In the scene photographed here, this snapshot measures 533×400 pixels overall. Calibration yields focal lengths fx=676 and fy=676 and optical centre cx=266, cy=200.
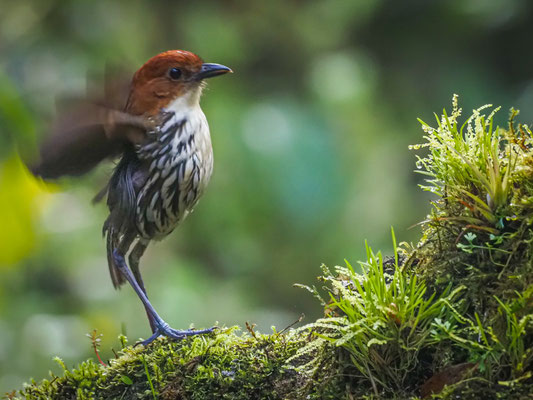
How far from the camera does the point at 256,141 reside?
15.9ft

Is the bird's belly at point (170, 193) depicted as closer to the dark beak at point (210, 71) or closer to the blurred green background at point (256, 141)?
the dark beak at point (210, 71)

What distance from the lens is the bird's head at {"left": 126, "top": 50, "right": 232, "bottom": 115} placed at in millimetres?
2979

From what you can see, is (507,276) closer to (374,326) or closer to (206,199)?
(374,326)

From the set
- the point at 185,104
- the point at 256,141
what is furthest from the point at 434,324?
the point at 256,141

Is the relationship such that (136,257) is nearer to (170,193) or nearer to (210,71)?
(170,193)

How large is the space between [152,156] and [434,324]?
5.00ft

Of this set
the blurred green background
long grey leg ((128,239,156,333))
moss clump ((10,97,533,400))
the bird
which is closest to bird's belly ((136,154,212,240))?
the bird

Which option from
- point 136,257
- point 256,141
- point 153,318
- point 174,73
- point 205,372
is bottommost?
point 205,372

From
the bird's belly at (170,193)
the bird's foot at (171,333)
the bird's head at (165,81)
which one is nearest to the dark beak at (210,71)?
the bird's head at (165,81)

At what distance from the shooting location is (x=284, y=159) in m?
4.79

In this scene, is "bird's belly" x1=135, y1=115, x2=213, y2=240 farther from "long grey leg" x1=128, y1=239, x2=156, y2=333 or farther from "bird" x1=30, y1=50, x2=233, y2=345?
"long grey leg" x1=128, y1=239, x2=156, y2=333

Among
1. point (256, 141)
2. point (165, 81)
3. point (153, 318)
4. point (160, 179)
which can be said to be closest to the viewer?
point (153, 318)

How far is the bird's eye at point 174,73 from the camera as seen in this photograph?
303 centimetres

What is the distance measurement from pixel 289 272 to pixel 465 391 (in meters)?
3.98
